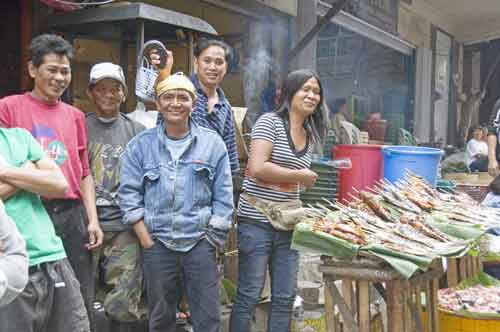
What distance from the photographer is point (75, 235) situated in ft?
11.9

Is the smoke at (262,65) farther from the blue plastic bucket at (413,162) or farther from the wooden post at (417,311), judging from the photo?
the wooden post at (417,311)

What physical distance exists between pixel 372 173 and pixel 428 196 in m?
2.95

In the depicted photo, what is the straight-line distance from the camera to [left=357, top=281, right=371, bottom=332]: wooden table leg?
334 cm

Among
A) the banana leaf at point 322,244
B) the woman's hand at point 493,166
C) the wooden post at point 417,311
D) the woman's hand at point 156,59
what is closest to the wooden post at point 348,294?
the banana leaf at point 322,244

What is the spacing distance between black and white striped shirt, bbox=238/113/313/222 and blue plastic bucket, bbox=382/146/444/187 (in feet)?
8.49

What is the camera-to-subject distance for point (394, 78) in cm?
1511

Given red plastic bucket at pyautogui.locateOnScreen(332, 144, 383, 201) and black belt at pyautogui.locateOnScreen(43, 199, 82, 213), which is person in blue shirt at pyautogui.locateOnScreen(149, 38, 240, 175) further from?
red plastic bucket at pyautogui.locateOnScreen(332, 144, 383, 201)

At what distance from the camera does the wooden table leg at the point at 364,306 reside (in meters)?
3.34

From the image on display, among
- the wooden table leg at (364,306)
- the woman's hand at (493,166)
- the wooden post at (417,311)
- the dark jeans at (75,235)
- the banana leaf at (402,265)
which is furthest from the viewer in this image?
the woman's hand at (493,166)

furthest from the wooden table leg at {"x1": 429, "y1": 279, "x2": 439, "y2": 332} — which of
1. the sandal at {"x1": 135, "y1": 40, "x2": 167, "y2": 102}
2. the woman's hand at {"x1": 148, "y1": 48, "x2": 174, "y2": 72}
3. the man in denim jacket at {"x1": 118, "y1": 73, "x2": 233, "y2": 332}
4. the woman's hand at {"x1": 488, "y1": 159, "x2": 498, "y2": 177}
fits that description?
the woman's hand at {"x1": 488, "y1": 159, "x2": 498, "y2": 177}

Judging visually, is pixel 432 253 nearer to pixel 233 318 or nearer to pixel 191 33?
pixel 233 318

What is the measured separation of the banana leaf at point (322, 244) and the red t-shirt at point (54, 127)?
1.41 m

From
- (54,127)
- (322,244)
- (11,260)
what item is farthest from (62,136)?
(322,244)

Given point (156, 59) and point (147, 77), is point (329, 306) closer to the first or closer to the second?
point (147, 77)
